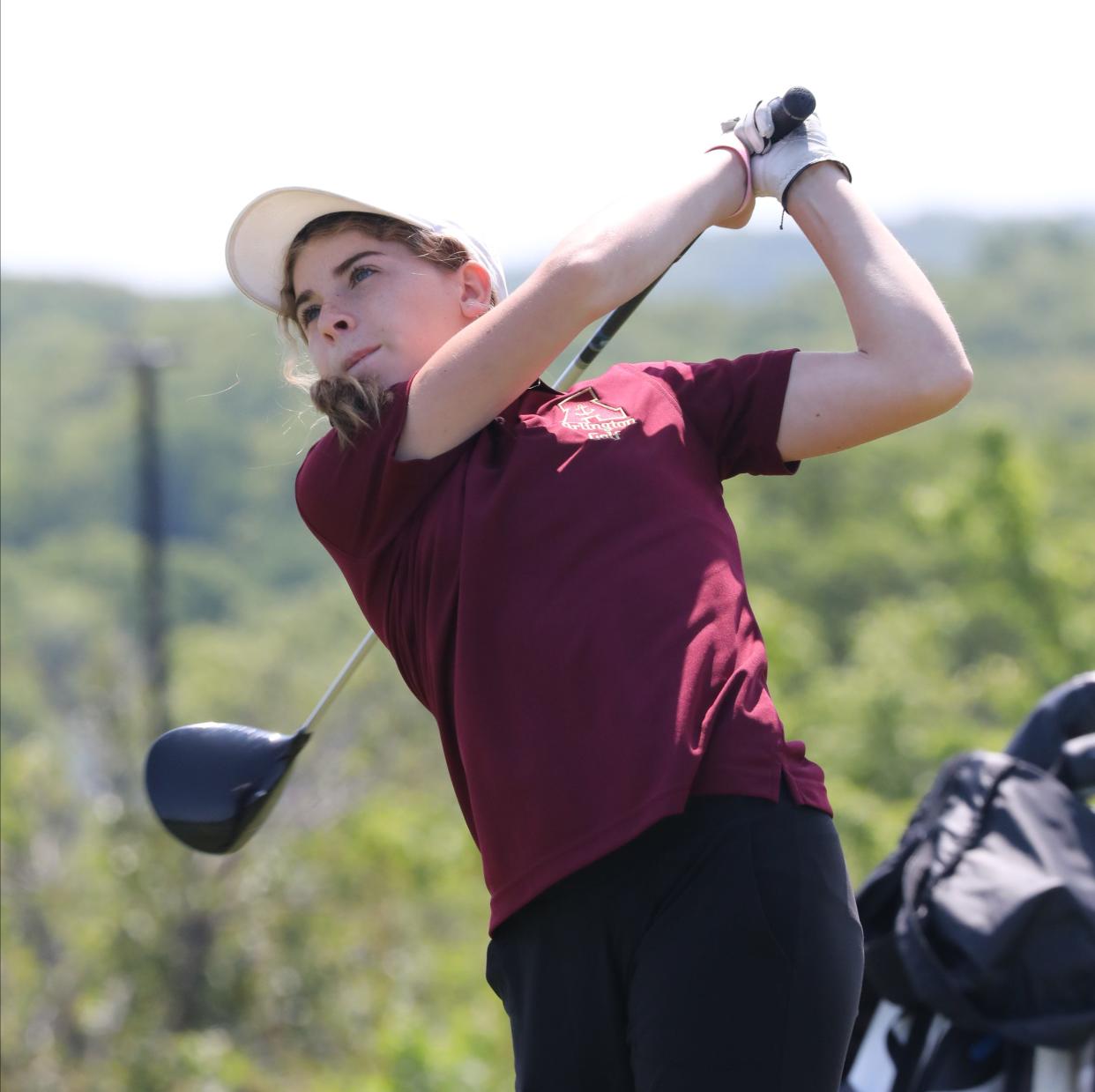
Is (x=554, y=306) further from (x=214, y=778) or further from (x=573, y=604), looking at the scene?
(x=214, y=778)

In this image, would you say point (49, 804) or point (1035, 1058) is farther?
point (49, 804)

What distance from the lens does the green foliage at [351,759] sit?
16.5 metres

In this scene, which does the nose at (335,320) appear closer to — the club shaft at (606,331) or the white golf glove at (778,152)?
the club shaft at (606,331)

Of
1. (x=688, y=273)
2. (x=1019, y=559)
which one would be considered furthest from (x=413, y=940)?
(x=688, y=273)

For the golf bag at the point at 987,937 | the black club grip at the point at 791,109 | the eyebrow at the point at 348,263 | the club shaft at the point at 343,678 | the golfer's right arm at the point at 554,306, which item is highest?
the black club grip at the point at 791,109

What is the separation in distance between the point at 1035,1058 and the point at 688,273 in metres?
93.1

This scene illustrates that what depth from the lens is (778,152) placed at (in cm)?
172

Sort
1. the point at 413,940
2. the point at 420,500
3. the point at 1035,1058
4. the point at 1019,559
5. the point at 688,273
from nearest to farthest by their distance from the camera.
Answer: the point at 420,500
the point at 1035,1058
the point at 1019,559
the point at 413,940
the point at 688,273

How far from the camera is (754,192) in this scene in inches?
68.6

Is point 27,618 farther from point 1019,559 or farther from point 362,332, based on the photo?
point 362,332

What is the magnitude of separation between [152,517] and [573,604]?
16004 millimetres

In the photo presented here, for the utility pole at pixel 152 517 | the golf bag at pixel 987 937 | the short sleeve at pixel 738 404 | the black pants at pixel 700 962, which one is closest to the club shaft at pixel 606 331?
the short sleeve at pixel 738 404

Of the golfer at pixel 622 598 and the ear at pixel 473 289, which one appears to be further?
the ear at pixel 473 289

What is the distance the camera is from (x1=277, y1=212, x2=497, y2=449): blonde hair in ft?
5.54
